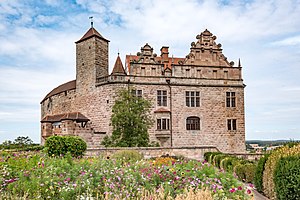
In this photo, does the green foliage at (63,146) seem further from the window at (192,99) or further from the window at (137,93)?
the window at (192,99)

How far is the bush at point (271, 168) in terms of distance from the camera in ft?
29.1

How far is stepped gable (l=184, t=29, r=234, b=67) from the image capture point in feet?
92.1

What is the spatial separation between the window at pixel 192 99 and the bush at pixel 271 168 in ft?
57.4

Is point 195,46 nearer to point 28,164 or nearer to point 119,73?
point 119,73

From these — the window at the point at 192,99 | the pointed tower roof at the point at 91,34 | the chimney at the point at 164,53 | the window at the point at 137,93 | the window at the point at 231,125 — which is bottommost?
the window at the point at 231,125

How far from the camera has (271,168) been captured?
30.8ft

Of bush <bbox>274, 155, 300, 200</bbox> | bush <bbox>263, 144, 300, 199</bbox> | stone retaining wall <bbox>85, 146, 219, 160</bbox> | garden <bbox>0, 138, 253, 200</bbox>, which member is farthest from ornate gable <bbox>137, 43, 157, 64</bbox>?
garden <bbox>0, 138, 253, 200</bbox>

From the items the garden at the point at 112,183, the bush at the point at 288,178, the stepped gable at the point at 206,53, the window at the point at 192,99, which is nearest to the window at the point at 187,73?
the stepped gable at the point at 206,53

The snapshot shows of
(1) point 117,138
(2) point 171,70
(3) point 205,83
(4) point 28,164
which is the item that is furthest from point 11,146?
(4) point 28,164

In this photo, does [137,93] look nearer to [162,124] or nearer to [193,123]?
[162,124]

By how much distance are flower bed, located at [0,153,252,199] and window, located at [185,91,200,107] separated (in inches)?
782

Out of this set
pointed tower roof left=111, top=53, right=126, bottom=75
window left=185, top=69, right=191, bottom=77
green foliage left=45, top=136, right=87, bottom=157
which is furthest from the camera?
window left=185, top=69, right=191, bottom=77

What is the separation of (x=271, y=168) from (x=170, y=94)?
17919 mm

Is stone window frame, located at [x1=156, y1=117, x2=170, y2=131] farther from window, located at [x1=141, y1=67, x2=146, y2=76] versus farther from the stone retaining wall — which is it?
the stone retaining wall
